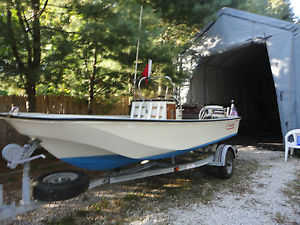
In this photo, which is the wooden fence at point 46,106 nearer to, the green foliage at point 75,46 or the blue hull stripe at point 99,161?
the green foliage at point 75,46

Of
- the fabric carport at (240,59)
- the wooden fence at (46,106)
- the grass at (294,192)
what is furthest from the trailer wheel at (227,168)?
the wooden fence at (46,106)

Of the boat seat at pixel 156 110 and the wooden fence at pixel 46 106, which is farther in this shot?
the wooden fence at pixel 46 106

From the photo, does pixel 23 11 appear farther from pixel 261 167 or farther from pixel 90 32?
pixel 261 167

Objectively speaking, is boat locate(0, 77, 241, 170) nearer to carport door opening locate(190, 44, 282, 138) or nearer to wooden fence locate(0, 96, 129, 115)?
wooden fence locate(0, 96, 129, 115)

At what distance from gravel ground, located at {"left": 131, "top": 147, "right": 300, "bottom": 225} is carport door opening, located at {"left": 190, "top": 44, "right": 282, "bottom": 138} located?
4417 mm

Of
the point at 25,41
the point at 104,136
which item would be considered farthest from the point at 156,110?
the point at 25,41

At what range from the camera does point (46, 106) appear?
566 centimetres

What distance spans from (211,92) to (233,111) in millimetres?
4185

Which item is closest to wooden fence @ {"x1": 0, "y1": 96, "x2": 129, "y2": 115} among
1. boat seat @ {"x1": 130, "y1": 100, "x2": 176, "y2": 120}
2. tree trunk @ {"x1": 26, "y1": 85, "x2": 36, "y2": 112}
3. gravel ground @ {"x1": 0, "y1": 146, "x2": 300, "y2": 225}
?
tree trunk @ {"x1": 26, "y1": 85, "x2": 36, "y2": 112}

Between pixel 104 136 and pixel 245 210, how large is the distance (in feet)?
7.49

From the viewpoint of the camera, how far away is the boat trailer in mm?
2086

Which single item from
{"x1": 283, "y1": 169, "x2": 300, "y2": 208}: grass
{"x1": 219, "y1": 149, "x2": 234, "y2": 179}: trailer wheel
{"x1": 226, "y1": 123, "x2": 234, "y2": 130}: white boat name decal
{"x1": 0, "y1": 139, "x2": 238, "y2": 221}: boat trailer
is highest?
{"x1": 226, "y1": 123, "x2": 234, "y2": 130}: white boat name decal

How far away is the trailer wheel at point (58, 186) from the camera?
6.71 ft

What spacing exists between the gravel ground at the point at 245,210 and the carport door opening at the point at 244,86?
4.42 m
